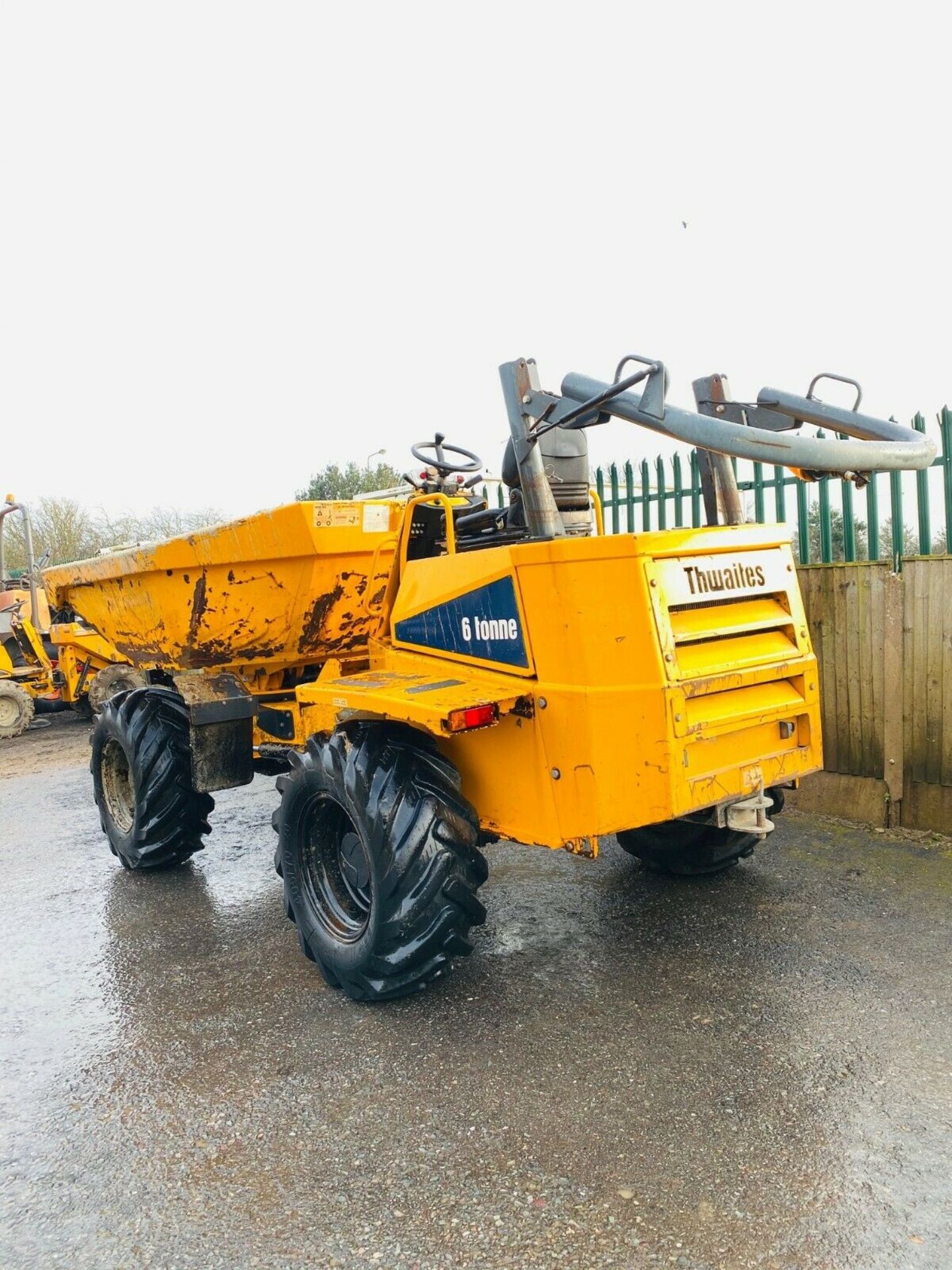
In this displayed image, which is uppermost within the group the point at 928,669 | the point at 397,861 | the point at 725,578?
the point at 725,578

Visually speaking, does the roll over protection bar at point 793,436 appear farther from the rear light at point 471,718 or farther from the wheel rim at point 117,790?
the wheel rim at point 117,790

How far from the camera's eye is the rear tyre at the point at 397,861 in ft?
11.0

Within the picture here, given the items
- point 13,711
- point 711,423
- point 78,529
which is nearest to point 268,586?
point 711,423

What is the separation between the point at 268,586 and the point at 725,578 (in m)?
2.38

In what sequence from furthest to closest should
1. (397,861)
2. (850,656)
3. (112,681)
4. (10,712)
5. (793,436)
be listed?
(10,712), (112,681), (850,656), (397,861), (793,436)

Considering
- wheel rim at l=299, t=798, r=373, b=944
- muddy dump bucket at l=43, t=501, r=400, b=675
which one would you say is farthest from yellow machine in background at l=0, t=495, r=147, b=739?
wheel rim at l=299, t=798, r=373, b=944

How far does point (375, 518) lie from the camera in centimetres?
468

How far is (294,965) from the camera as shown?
405 cm

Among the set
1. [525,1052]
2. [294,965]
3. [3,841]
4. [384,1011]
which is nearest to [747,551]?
[525,1052]

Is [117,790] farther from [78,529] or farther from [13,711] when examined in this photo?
[78,529]

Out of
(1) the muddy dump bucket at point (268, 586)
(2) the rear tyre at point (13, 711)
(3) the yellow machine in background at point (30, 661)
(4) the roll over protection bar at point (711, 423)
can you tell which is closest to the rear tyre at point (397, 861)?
(4) the roll over protection bar at point (711, 423)

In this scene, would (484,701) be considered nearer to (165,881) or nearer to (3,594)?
(165,881)

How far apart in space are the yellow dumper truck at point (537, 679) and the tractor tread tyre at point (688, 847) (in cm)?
1

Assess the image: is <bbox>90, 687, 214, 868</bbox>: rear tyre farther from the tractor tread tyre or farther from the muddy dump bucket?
the tractor tread tyre
